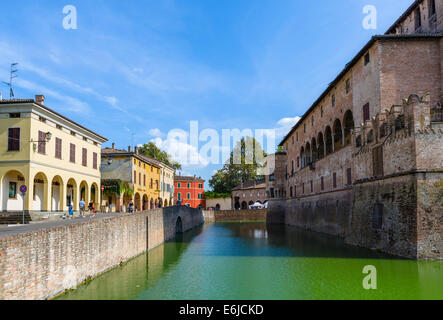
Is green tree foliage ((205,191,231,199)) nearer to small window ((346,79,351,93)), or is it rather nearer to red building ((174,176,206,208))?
red building ((174,176,206,208))

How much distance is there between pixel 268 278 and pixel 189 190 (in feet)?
Result: 189

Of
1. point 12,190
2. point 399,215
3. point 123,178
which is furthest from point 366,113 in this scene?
point 123,178

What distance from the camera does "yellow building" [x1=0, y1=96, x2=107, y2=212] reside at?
19.1 meters

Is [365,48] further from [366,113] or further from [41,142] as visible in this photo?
[41,142]

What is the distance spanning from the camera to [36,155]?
19.5 m

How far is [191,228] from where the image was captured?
38.8 meters

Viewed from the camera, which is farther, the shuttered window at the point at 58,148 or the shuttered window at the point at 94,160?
the shuttered window at the point at 94,160

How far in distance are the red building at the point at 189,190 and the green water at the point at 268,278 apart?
50.7 meters

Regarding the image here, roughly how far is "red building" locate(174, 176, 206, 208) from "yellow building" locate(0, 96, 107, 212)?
44388mm

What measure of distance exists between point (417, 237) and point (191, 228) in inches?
1096

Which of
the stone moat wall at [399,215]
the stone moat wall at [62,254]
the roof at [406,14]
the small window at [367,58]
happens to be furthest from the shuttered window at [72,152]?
the roof at [406,14]

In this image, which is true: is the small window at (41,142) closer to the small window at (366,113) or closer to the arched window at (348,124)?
the small window at (366,113)

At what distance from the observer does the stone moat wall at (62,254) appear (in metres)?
7.57

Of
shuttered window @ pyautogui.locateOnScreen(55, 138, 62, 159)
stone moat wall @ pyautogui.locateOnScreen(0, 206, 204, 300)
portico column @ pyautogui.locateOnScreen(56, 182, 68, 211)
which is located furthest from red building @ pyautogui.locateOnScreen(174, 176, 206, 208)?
stone moat wall @ pyautogui.locateOnScreen(0, 206, 204, 300)
